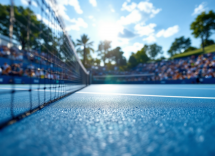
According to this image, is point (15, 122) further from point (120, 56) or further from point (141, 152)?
point (120, 56)

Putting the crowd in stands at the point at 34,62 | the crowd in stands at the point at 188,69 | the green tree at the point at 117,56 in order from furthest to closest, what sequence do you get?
1. the green tree at the point at 117,56
2. the crowd in stands at the point at 188,69
3. the crowd in stands at the point at 34,62

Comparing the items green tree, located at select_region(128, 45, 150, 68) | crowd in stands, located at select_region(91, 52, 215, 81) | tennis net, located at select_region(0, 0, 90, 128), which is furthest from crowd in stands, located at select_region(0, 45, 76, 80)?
green tree, located at select_region(128, 45, 150, 68)

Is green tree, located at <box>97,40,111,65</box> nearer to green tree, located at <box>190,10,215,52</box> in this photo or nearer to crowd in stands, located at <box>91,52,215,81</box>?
crowd in stands, located at <box>91,52,215,81</box>

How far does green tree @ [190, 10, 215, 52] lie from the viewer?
83.5 ft

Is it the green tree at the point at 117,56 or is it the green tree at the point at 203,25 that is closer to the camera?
the green tree at the point at 203,25

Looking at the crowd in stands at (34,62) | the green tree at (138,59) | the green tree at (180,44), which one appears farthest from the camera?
the green tree at (180,44)

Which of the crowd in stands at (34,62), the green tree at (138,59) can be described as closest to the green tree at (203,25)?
the green tree at (138,59)

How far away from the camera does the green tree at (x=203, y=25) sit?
25.4 metres

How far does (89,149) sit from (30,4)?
5.92 feet

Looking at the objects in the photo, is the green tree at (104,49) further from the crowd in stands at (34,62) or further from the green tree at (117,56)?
the crowd in stands at (34,62)

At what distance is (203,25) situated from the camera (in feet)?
85.7

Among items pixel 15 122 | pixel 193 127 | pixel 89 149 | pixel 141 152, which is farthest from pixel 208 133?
pixel 15 122

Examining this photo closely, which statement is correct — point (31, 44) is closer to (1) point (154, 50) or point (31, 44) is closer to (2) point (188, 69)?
(2) point (188, 69)

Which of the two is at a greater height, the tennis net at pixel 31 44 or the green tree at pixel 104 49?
the green tree at pixel 104 49
